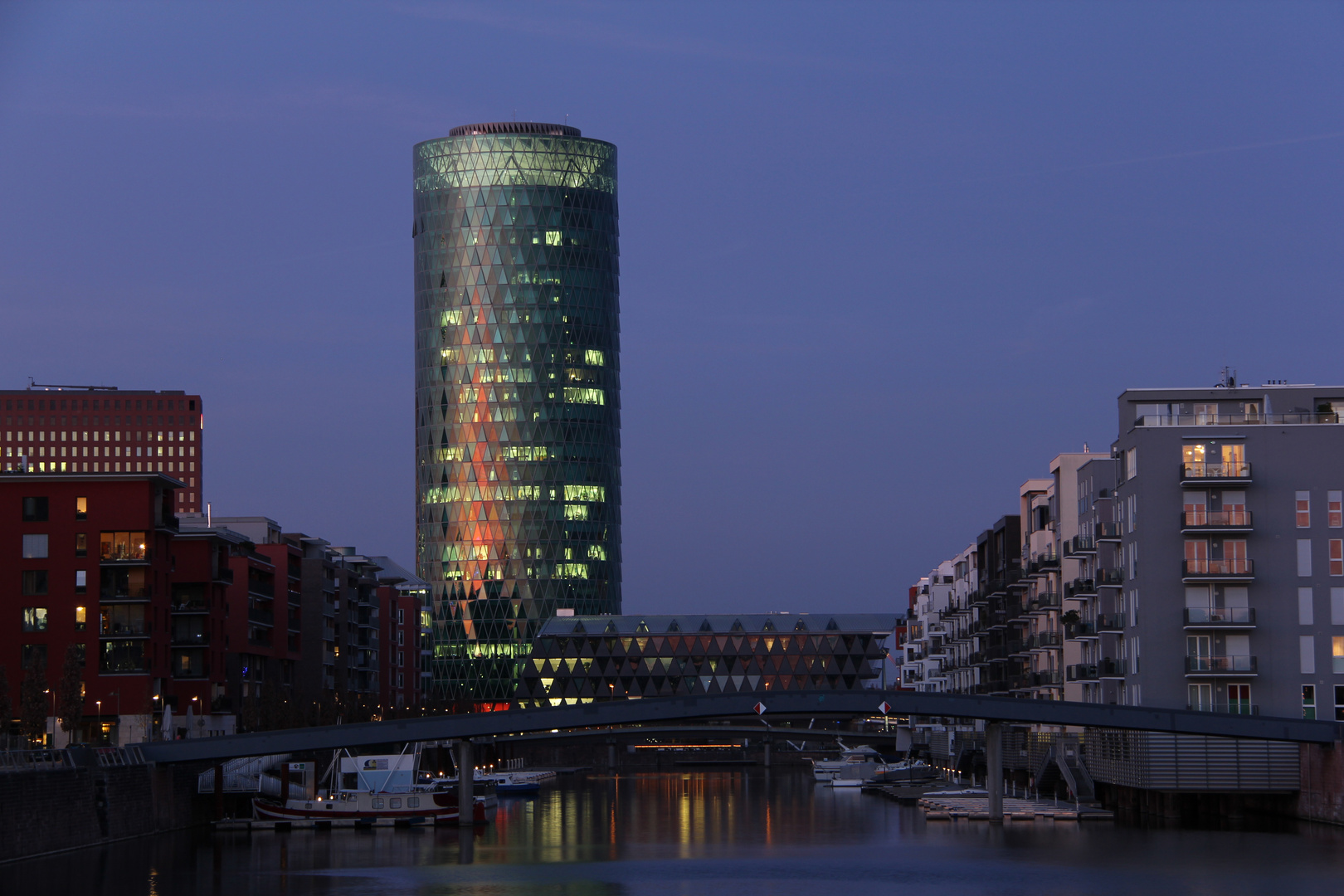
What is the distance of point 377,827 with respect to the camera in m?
116

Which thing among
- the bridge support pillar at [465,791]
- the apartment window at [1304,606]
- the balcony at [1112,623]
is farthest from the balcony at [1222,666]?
the bridge support pillar at [465,791]

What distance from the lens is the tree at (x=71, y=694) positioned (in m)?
109

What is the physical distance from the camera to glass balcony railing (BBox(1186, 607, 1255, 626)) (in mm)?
106500

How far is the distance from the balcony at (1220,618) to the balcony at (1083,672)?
52.8 feet

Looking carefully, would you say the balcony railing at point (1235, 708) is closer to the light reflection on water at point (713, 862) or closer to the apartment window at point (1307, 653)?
the apartment window at point (1307, 653)

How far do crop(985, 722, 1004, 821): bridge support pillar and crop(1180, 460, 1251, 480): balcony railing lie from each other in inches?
715

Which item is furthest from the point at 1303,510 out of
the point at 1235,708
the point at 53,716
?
the point at 53,716

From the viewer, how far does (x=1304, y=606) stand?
106 m

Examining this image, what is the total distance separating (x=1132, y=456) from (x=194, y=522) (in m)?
94.7

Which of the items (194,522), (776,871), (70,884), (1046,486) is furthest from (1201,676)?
(194,522)

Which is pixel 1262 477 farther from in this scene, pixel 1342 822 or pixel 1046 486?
pixel 1046 486

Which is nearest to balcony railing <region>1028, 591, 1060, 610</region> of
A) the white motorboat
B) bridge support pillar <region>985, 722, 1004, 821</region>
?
bridge support pillar <region>985, 722, 1004, 821</region>

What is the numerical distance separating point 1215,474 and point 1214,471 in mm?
238

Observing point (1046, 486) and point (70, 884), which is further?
point (1046, 486)
